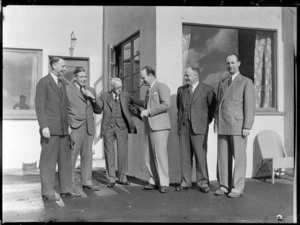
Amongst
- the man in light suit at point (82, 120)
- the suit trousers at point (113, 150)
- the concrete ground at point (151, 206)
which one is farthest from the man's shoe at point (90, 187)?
the suit trousers at point (113, 150)

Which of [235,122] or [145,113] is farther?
[145,113]

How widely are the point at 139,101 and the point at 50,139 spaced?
178 cm

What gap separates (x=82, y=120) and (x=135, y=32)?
2.32 m

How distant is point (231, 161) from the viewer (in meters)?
5.24

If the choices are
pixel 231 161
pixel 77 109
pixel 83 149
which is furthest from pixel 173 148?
Result: pixel 77 109

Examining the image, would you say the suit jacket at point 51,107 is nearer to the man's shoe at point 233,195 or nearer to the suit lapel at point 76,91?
the suit lapel at point 76,91

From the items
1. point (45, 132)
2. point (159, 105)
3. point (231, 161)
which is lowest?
point (231, 161)

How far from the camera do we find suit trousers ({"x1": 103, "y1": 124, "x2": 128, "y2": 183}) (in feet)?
19.2

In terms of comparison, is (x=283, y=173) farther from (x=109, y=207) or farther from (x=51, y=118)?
(x=51, y=118)

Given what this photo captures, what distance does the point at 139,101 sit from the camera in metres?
6.07

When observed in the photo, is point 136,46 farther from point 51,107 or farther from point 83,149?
point 51,107

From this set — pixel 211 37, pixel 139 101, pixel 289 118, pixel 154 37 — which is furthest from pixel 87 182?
pixel 289 118

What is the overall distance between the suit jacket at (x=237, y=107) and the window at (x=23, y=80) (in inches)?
179

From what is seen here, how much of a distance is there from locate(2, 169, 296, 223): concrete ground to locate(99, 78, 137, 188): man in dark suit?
38cm
